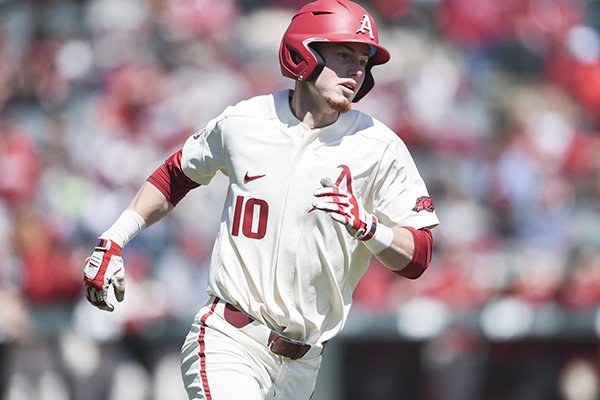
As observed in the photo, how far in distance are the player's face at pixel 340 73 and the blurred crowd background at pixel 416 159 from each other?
3954 millimetres

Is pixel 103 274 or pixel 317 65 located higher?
A: pixel 317 65

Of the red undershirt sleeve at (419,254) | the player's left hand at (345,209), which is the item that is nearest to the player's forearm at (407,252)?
the red undershirt sleeve at (419,254)

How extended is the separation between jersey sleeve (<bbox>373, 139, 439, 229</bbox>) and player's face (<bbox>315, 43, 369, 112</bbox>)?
10.3 inches

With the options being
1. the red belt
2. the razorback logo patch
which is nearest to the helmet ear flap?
the razorback logo patch

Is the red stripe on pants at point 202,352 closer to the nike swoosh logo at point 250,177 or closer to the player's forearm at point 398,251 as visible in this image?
the nike swoosh logo at point 250,177

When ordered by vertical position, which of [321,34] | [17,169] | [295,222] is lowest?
[17,169]

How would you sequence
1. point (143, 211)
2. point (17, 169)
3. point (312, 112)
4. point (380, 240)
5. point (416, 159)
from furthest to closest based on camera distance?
point (416, 159) < point (17, 169) < point (143, 211) < point (312, 112) < point (380, 240)

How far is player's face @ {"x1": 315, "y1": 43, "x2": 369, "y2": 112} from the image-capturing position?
4.43 meters

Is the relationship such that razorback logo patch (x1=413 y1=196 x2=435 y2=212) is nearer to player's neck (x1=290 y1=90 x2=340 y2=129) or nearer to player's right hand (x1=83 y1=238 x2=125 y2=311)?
player's neck (x1=290 y1=90 x2=340 y2=129)

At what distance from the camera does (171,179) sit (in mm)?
4730

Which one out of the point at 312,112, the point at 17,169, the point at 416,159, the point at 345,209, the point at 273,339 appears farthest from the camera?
the point at 416,159

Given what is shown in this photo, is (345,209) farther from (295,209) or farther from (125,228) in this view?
(125,228)

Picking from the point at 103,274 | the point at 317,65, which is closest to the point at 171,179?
the point at 103,274

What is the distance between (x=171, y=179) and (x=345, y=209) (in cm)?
95
